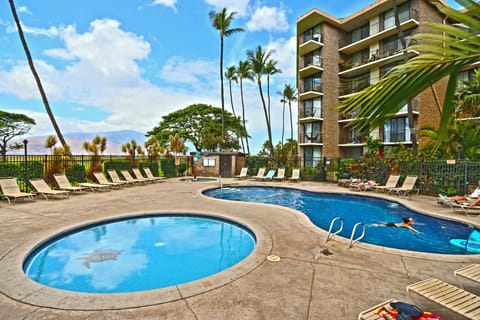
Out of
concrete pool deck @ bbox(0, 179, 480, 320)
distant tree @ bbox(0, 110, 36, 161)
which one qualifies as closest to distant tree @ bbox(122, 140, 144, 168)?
concrete pool deck @ bbox(0, 179, 480, 320)

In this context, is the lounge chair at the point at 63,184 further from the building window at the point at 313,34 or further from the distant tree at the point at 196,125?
the distant tree at the point at 196,125

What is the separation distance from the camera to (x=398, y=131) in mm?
20000

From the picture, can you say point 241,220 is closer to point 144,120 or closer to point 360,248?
point 360,248

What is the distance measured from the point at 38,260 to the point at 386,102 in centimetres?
641

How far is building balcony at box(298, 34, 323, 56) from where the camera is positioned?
74.9 ft

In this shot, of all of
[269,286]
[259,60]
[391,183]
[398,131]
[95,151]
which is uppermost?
[259,60]

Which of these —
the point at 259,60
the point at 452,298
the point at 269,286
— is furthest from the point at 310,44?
the point at 452,298

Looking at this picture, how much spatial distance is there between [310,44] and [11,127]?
1368 inches

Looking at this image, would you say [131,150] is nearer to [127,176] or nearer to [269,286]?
[127,176]

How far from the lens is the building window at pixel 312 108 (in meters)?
23.8

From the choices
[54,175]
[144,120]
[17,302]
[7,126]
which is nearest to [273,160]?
[54,175]

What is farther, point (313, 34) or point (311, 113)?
point (311, 113)

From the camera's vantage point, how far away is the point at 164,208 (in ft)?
27.5

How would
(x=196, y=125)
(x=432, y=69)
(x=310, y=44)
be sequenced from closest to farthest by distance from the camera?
(x=432, y=69) → (x=310, y=44) → (x=196, y=125)
